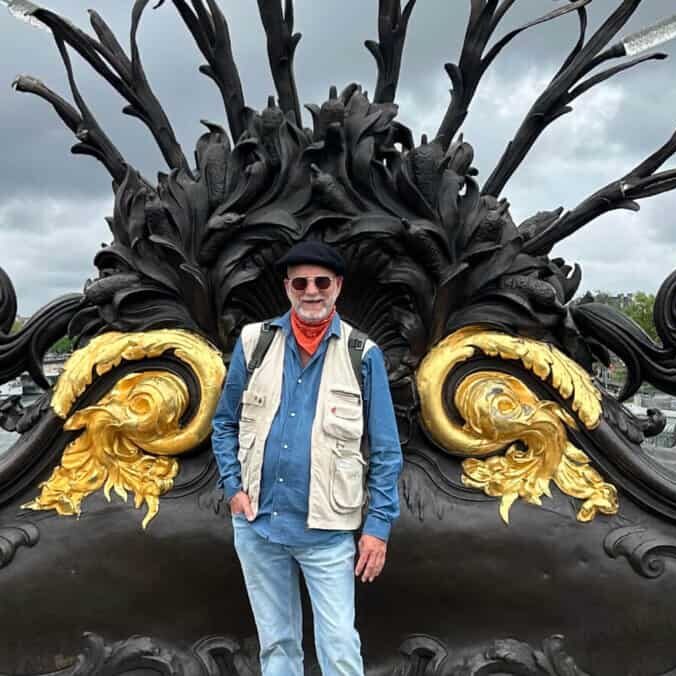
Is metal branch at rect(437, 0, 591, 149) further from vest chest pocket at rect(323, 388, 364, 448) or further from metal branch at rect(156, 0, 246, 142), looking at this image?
vest chest pocket at rect(323, 388, 364, 448)

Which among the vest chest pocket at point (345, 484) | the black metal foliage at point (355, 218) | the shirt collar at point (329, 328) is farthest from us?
the black metal foliage at point (355, 218)

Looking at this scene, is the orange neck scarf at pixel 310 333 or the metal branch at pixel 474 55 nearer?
the orange neck scarf at pixel 310 333

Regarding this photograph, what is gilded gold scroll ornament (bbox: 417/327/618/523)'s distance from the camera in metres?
3.05

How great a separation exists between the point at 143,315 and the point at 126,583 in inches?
42.8

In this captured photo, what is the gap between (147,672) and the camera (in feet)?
9.96

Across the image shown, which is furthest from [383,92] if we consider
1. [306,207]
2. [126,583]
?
[126,583]

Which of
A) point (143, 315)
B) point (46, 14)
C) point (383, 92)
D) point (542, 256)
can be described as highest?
point (46, 14)

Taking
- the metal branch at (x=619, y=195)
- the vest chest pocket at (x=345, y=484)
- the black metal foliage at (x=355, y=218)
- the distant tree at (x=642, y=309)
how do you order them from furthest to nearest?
the distant tree at (x=642, y=309) → the metal branch at (x=619, y=195) → the black metal foliage at (x=355, y=218) → the vest chest pocket at (x=345, y=484)

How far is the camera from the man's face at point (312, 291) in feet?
7.08

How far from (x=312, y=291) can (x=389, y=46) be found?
1729 millimetres

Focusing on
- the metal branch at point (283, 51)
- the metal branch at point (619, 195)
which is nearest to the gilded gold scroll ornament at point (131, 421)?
the metal branch at point (283, 51)

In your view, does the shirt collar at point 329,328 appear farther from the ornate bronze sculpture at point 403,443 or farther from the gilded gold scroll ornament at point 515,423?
the gilded gold scroll ornament at point 515,423

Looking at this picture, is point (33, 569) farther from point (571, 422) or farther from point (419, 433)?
point (571, 422)

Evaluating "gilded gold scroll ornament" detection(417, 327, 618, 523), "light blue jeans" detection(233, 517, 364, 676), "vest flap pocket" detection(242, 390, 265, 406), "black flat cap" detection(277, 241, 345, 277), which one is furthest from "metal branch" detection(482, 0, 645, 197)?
"light blue jeans" detection(233, 517, 364, 676)
